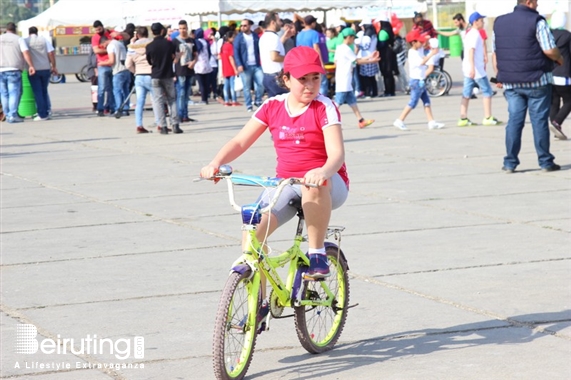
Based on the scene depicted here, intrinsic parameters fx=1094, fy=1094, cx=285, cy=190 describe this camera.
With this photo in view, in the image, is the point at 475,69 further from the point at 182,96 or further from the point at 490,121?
the point at 182,96

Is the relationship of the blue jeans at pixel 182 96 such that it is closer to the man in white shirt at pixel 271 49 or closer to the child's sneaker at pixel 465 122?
the man in white shirt at pixel 271 49

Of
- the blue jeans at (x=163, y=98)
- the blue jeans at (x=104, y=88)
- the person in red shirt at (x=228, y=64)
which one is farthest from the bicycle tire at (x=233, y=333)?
the person in red shirt at (x=228, y=64)

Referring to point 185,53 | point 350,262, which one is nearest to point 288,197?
point 350,262

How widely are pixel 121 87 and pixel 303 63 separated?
59.1 feet

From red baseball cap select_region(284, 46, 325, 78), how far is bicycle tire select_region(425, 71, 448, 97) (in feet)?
68.2

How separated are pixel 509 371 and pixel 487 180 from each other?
22.4 feet

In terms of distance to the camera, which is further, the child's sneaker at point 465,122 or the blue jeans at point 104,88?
the blue jeans at point 104,88

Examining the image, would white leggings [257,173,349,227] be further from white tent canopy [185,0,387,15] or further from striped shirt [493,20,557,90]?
white tent canopy [185,0,387,15]

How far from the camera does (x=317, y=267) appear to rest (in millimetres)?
5465

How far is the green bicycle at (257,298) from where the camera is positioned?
498 centimetres

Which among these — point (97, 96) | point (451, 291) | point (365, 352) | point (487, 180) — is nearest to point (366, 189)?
point (487, 180)

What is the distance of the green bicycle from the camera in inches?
196

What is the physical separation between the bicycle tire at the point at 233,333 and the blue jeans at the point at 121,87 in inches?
708

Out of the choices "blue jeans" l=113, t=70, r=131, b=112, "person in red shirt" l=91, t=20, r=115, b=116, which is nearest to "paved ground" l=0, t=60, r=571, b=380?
"blue jeans" l=113, t=70, r=131, b=112
